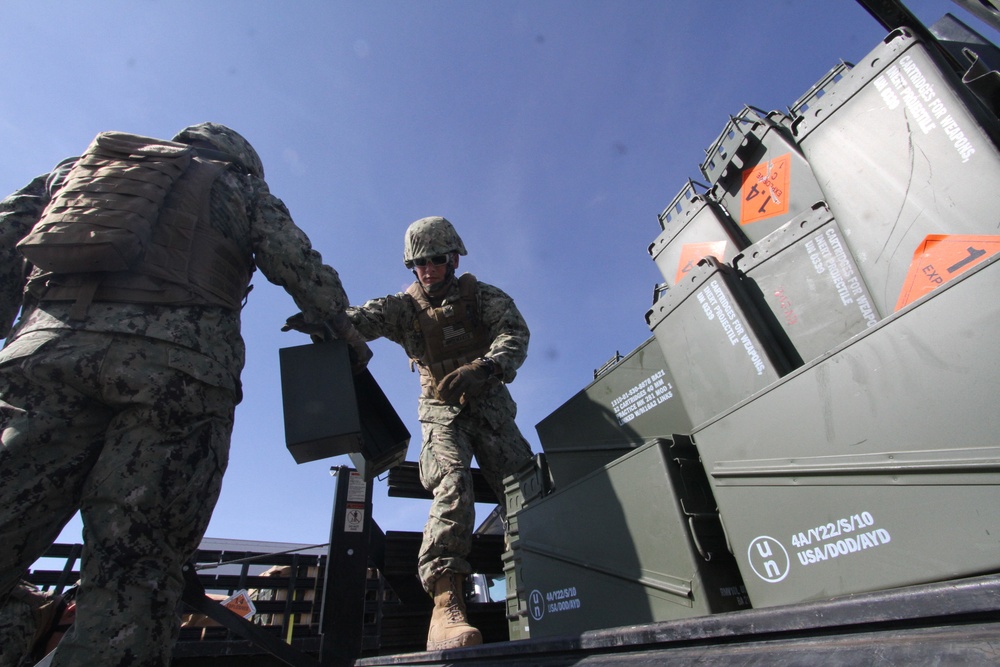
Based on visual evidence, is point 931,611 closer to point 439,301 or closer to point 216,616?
point 216,616

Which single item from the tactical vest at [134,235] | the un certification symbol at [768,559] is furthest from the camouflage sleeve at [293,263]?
the un certification symbol at [768,559]

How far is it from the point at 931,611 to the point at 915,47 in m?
1.74

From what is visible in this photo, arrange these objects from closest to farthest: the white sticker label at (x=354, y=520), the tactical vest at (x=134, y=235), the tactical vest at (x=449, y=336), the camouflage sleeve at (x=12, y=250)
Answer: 1. the tactical vest at (x=134, y=235)
2. the camouflage sleeve at (x=12, y=250)
3. the white sticker label at (x=354, y=520)
4. the tactical vest at (x=449, y=336)

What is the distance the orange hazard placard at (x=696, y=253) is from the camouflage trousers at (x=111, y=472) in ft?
6.92

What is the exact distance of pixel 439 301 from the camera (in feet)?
12.7

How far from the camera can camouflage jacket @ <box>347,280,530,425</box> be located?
11.4 ft

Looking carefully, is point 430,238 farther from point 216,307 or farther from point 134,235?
point 134,235

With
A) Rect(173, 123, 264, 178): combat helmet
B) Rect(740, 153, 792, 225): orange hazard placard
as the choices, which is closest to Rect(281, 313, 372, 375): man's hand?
Rect(173, 123, 264, 178): combat helmet

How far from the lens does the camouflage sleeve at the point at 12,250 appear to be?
2066 mm

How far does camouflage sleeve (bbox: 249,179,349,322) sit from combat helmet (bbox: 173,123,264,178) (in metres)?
0.30

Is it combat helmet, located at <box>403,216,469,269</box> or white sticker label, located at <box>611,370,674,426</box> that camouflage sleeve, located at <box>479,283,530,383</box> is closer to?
combat helmet, located at <box>403,216,469,269</box>

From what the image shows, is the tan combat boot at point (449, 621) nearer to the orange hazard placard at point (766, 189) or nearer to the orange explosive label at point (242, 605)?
the orange explosive label at point (242, 605)

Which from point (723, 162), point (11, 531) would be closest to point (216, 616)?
point (11, 531)

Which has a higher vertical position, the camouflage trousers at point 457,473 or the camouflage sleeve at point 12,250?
the camouflage sleeve at point 12,250
